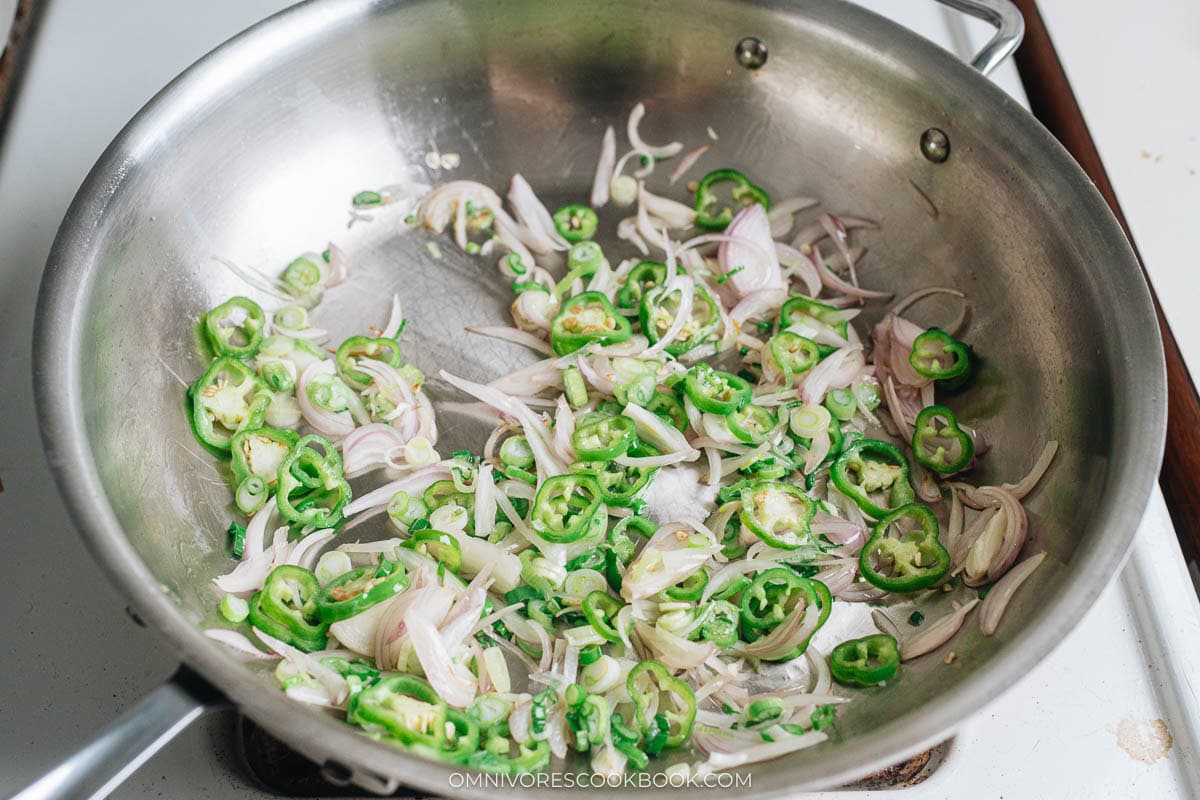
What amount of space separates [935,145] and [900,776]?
0.81m

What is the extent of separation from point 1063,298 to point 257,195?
3.42 feet

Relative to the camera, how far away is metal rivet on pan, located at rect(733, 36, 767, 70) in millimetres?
1474

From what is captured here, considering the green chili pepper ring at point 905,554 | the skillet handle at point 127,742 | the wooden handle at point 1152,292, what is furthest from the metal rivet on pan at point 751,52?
the skillet handle at point 127,742

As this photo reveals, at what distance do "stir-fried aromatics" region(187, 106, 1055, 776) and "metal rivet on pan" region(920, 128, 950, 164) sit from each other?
13cm

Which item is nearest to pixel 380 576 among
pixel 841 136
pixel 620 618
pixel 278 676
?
pixel 278 676

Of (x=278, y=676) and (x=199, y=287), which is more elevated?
(x=199, y=287)

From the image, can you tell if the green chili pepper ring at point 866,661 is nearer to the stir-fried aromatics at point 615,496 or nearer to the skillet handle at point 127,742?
the stir-fried aromatics at point 615,496

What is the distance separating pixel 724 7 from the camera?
1.45 m

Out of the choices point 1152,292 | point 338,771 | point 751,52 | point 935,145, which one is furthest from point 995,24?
point 338,771

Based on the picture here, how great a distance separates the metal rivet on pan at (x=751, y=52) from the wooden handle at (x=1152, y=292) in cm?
56

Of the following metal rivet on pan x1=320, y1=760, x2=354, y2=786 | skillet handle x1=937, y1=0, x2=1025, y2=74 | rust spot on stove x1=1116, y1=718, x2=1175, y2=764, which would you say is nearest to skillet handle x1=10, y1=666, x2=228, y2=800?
metal rivet on pan x1=320, y1=760, x2=354, y2=786

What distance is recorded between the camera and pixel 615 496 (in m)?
1.21

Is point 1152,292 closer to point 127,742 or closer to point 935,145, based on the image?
point 935,145

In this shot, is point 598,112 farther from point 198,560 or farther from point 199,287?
point 198,560
